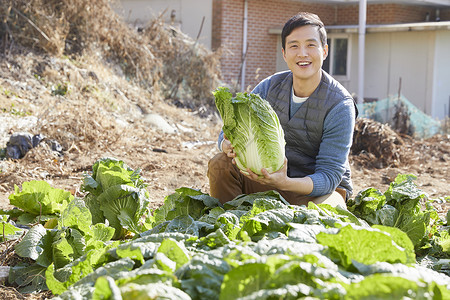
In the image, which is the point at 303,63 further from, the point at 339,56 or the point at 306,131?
the point at 339,56

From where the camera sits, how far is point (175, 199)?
13.5 ft

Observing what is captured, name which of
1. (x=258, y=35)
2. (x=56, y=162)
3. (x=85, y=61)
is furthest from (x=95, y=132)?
(x=258, y=35)

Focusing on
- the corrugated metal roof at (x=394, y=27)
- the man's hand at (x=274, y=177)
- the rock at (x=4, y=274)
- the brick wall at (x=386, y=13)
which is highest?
the brick wall at (x=386, y=13)

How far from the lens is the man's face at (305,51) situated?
402 cm

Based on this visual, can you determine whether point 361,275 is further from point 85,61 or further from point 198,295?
point 85,61

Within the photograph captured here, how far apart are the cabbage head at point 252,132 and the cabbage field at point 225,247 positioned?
0.77 ft

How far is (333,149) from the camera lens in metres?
4.01

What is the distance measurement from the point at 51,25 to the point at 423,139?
8109mm

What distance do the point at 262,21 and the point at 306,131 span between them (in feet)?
44.5

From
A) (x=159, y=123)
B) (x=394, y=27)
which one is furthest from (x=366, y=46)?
(x=159, y=123)

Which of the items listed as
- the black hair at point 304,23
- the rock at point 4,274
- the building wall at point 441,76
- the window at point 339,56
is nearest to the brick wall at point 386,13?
the window at point 339,56

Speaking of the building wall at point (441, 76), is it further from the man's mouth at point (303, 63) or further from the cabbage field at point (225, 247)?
the man's mouth at point (303, 63)

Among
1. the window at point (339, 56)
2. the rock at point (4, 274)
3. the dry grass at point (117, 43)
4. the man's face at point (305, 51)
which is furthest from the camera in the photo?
the window at point (339, 56)

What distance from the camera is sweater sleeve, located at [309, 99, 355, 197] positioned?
12.9 feet
